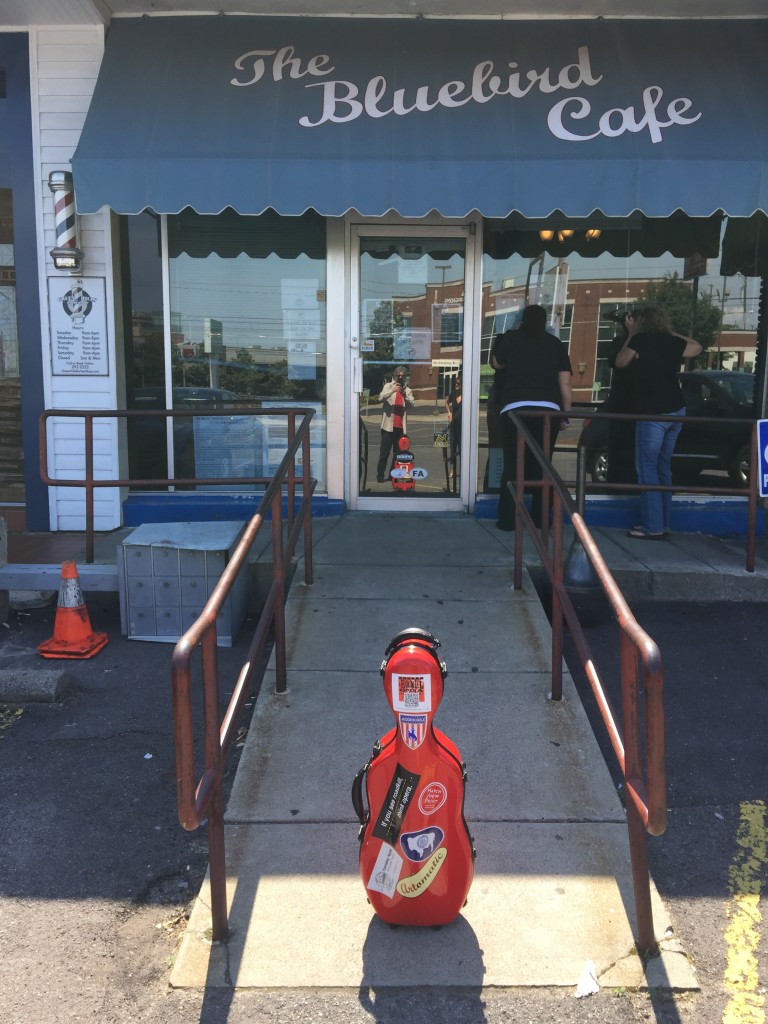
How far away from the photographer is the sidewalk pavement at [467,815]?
99.3 inches

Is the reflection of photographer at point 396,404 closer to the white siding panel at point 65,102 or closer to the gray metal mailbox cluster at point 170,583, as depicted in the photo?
the gray metal mailbox cluster at point 170,583

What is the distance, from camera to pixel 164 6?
5.99m

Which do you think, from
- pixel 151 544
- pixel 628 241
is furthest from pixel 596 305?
pixel 151 544

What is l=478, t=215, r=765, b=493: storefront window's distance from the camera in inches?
268

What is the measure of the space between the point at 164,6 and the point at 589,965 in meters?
6.36

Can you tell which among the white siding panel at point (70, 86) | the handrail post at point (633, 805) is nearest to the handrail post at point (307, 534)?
the handrail post at point (633, 805)

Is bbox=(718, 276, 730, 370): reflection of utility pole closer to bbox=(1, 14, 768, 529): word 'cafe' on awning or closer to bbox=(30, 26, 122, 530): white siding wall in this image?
bbox=(1, 14, 768, 529): word 'cafe' on awning

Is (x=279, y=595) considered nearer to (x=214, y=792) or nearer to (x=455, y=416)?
(x=214, y=792)

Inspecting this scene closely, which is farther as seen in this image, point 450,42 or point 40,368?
point 40,368

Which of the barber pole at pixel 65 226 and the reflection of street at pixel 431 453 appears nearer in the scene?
the barber pole at pixel 65 226

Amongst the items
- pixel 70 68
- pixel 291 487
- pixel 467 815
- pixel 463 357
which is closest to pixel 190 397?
pixel 463 357

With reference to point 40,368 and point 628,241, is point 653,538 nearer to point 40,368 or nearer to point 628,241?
point 628,241

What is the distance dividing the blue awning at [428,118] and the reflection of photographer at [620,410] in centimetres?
164

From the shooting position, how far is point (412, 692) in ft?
8.08
